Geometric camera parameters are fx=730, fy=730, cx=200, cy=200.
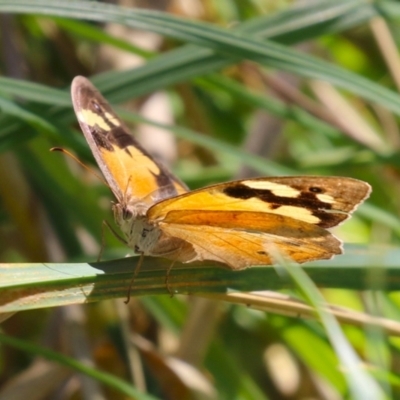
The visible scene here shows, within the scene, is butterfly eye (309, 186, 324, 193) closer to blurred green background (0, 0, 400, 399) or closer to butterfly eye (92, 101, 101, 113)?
blurred green background (0, 0, 400, 399)

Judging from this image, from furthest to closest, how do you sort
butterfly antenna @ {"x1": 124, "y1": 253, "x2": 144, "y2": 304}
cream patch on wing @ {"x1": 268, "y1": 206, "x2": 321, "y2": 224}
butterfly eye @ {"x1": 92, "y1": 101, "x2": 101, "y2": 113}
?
1. butterfly eye @ {"x1": 92, "y1": 101, "x2": 101, "y2": 113}
2. cream patch on wing @ {"x1": 268, "y1": 206, "x2": 321, "y2": 224}
3. butterfly antenna @ {"x1": 124, "y1": 253, "x2": 144, "y2": 304}

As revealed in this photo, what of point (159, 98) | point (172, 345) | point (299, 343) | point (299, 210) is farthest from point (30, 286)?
point (159, 98)

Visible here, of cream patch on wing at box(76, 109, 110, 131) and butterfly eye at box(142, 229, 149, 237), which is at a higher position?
cream patch on wing at box(76, 109, 110, 131)

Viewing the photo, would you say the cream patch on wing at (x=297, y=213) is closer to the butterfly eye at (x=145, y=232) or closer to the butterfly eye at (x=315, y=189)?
the butterfly eye at (x=315, y=189)

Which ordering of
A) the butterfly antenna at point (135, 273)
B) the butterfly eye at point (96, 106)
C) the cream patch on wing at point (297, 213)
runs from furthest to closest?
the butterfly eye at point (96, 106), the cream patch on wing at point (297, 213), the butterfly antenna at point (135, 273)

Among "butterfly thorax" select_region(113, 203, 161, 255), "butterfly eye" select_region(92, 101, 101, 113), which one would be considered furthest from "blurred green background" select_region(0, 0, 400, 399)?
"butterfly thorax" select_region(113, 203, 161, 255)

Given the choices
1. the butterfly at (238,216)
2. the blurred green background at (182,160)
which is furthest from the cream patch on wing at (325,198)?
the blurred green background at (182,160)
